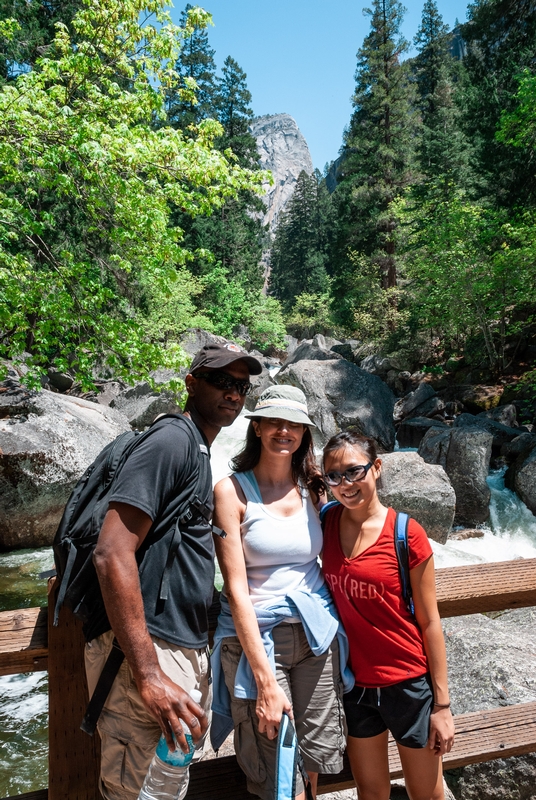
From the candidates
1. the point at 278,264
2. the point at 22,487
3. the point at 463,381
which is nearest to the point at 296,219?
the point at 278,264

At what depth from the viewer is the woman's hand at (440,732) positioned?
182 cm

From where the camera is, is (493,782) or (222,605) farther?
(493,782)

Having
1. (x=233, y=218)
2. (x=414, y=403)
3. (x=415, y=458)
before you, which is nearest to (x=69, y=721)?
(x=415, y=458)

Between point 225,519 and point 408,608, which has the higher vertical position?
point 225,519

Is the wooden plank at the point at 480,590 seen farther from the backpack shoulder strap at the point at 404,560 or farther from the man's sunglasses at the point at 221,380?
the man's sunglasses at the point at 221,380

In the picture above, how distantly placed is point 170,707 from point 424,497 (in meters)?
7.71

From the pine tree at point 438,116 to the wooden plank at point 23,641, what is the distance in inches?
854

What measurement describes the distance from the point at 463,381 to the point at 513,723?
52.2 feet

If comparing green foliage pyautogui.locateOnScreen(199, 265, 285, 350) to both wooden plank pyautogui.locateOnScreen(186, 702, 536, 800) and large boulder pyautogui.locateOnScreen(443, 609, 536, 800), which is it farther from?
wooden plank pyautogui.locateOnScreen(186, 702, 536, 800)

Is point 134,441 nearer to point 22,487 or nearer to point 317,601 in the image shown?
point 317,601

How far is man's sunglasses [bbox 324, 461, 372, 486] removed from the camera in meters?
1.94

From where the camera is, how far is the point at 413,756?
1.86m

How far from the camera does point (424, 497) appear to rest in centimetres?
852

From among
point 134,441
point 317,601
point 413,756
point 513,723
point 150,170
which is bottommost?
point 513,723
